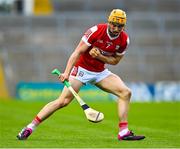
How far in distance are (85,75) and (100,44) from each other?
2.08 feet

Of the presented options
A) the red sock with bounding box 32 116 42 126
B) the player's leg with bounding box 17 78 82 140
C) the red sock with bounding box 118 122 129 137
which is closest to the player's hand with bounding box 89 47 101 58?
the player's leg with bounding box 17 78 82 140

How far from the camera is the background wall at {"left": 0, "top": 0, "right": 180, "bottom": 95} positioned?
1560 inches

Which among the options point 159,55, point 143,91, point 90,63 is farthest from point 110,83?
point 159,55

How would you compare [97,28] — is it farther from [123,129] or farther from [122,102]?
[123,129]

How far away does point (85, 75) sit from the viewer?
13.3 meters

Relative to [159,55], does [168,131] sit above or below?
above

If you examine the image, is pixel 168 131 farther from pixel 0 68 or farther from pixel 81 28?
pixel 81 28

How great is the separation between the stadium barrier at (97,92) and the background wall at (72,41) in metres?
1.41

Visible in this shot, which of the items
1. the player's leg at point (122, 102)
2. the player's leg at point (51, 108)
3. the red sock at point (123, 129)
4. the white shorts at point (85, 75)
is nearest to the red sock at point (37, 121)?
the player's leg at point (51, 108)

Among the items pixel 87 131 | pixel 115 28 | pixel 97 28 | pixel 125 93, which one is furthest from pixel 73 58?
pixel 87 131

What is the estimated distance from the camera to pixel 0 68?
127ft

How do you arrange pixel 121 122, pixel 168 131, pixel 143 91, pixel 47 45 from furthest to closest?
pixel 47 45 < pixel 143 91 < pixel 168 131 < pixel 121 122

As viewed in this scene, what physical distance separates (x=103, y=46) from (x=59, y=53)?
2727cm

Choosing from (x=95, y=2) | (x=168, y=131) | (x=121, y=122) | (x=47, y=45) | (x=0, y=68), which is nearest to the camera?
(x=121, y=122)
